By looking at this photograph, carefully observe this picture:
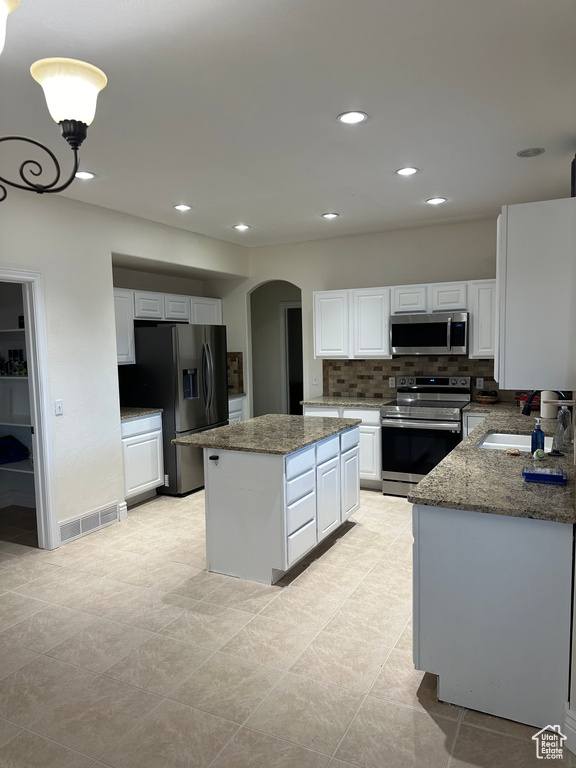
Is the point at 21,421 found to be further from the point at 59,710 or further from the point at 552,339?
the point at 552,339

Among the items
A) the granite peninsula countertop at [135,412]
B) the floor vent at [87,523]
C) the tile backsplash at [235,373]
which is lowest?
the floor vent at [87,523]

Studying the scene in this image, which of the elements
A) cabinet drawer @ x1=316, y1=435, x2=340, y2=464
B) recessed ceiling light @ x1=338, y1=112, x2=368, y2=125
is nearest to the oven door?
cabinet drawer @ x1=316, y1=435, x2=340, y2=464

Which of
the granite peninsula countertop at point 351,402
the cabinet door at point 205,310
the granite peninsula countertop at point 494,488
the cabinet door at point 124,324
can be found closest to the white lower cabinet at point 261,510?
the granite peninsula countertop at point 494,488

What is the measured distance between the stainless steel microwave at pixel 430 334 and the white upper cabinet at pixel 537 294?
252 centimetres

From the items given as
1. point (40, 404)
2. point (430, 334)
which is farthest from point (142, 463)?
point (430, 334)

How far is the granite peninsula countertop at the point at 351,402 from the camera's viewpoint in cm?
509

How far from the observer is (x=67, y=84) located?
4.78 ft

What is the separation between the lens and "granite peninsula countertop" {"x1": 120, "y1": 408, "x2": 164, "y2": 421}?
462 cm

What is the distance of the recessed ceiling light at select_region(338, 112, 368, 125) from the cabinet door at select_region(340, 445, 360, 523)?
2.28m

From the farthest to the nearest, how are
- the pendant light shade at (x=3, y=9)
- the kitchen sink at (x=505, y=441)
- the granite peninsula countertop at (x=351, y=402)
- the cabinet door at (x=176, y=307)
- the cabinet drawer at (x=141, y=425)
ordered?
the cabinet door at (x=176, y=307) → the granite peninsula countertop at (x=351, y=402) → the cabinet drawer at (x=141, y=425) → the kitchen sink at (x=505, y=441) → the pendant light shade at (x=3, y=9)

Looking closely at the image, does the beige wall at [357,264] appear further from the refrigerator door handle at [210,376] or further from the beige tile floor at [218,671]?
the beige tile floor at [218,671]

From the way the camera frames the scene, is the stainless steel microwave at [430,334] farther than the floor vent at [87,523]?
Yes

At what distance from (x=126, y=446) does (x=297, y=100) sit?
126 inches

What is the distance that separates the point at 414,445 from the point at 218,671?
9.63 ft
